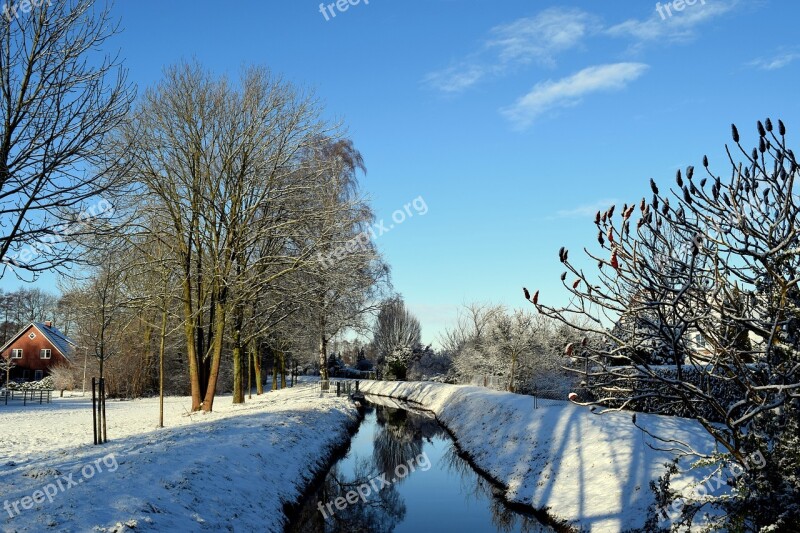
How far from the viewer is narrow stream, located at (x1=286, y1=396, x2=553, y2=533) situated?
490 inches

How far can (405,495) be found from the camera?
15430mm

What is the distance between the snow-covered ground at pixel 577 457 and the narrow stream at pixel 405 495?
0.70 metres

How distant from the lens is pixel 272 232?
24.8 metres

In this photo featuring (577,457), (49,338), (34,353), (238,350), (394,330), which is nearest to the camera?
(577,457)

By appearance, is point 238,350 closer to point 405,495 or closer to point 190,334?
point 190,334

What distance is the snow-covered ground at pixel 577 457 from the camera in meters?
11.7

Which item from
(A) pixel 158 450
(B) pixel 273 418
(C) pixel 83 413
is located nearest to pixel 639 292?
(A) pixel 158 450

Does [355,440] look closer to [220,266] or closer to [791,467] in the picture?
[220,266]

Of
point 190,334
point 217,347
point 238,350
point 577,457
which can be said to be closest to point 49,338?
point 238,350

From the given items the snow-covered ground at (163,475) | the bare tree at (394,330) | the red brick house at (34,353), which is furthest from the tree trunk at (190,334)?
the red brick house at (34,353)

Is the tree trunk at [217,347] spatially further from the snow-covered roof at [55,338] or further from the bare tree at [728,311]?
the snow-covered roof at [55,338]

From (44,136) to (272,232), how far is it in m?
15.5

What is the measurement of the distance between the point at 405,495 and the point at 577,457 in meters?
4.57

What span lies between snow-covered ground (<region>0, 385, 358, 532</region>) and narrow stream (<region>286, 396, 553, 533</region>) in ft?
2.53
